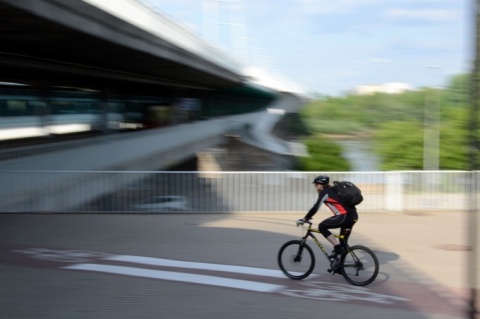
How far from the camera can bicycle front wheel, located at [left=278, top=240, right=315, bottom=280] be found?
8812mm

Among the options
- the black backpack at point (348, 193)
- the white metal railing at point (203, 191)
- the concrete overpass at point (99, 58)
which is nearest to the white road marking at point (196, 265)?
the black backpack at point (348, 193)

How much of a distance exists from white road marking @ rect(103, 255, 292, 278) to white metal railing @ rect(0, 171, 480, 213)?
17.3 ft

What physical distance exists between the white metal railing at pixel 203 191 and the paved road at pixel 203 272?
938 millimetres

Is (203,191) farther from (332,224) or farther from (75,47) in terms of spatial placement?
(332,224)

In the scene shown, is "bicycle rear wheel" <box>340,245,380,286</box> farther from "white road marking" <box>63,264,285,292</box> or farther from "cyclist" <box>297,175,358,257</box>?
"white road marking" <box>63,264,285,292</box>

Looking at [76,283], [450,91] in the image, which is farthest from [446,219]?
[450,91]

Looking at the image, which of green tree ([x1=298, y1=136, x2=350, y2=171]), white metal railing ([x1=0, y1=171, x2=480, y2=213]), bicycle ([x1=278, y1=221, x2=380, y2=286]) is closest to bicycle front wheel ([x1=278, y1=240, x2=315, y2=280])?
bicycle ([x1=278, y1=221, x2=380, y2=286])

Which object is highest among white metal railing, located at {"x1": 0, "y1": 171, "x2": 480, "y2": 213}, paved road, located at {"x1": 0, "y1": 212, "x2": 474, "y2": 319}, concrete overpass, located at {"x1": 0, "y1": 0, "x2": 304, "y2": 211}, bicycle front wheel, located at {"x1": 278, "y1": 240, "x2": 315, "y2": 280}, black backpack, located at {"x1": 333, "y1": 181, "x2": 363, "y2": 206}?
concrete overpass, located at {"x1": 0, "y1": 0, "x2": 304, "y2": 211}

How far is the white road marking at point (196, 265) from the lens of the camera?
9.27 m

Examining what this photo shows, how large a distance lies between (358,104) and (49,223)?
10979 centimetres

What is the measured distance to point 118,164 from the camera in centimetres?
2295

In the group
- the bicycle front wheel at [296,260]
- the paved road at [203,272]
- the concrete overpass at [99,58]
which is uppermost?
the concrete overpass at [99,58]

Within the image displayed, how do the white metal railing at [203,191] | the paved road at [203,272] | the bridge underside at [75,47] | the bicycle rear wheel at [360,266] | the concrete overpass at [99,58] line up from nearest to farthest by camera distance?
the paved road at [203,272] → the bicycle rear wheel at [360,266] → the bridge underside at [75,47] → the concrete overpass at [99,58] → the white metal railing at [203,191]

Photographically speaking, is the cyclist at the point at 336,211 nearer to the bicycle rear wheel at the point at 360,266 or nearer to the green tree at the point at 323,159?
the bicycle rear wheel at the point at 360,266
